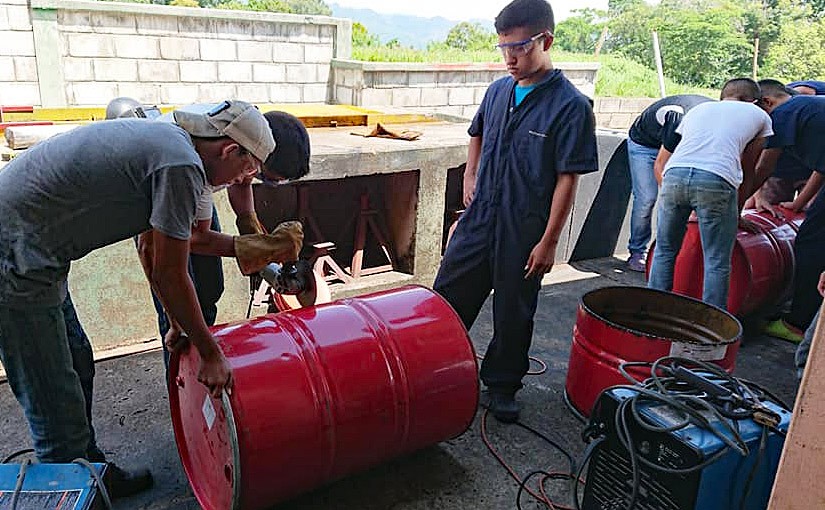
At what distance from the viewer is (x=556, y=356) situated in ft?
12.9

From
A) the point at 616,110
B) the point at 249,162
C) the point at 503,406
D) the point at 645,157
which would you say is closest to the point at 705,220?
the point at 503,406

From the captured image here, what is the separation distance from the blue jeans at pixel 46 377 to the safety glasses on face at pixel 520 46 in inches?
81.7

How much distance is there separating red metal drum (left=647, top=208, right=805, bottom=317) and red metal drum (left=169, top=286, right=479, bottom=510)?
2.35 m

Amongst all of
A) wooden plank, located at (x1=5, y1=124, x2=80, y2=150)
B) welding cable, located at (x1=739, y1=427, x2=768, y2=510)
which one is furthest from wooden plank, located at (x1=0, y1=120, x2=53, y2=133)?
welding cable, located at (x1=739, y1=427, x2=768, y2=510)

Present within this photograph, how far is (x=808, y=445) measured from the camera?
4.92ft

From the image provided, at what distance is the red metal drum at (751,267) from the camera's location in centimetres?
410

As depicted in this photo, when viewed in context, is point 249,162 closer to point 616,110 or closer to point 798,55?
point 616,110

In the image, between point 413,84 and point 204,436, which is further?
point 413,84

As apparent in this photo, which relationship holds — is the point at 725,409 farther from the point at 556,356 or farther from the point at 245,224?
the point at 245,224

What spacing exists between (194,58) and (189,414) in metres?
5.26

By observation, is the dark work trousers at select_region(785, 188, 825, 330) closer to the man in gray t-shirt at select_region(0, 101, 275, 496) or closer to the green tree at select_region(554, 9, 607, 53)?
the man in gray t-shirt at select_region(0, 101, 275, 496)

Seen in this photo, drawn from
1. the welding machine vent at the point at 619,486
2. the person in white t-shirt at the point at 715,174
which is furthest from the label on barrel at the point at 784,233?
the welding machine vent at the point at 619,486

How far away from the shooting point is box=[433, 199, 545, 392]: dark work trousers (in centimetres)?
295

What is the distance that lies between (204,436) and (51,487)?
27.4 inches
